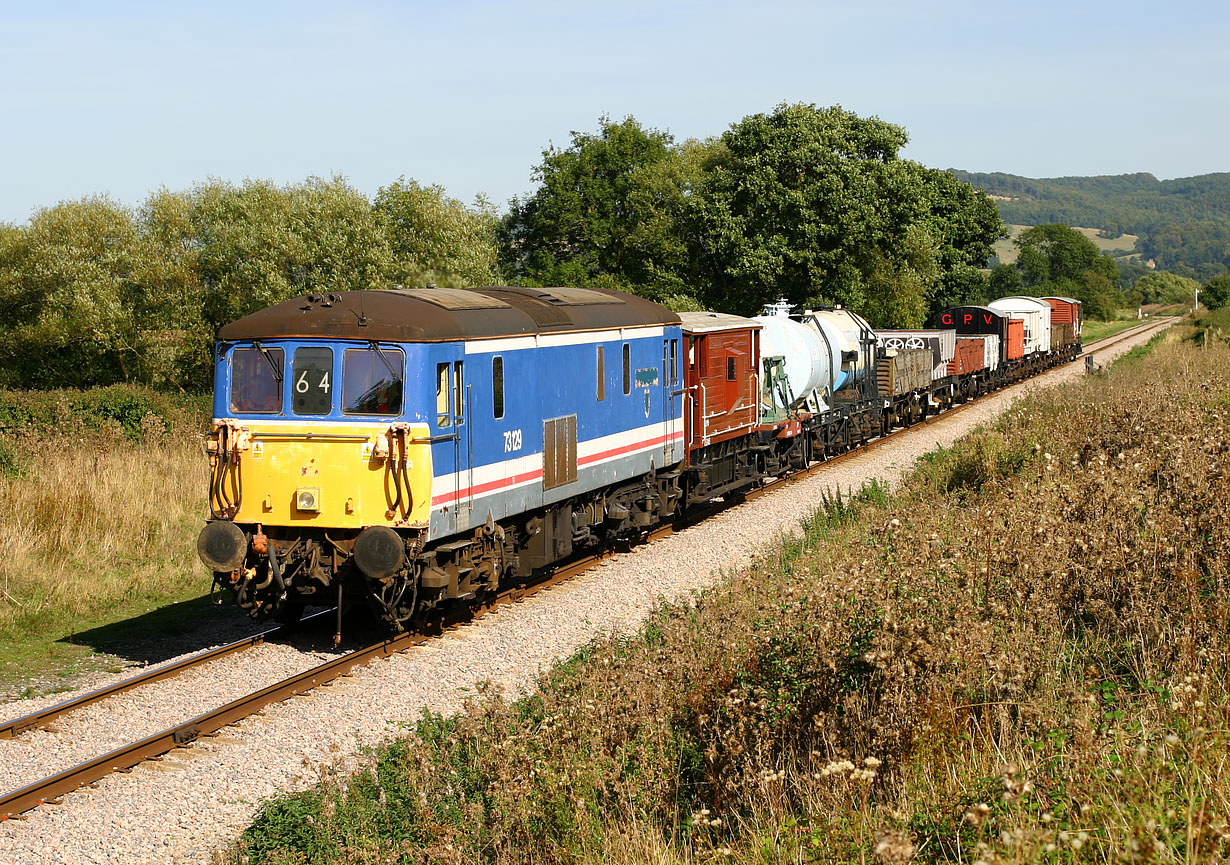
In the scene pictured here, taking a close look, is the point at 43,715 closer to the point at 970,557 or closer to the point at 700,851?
the point at 700,851

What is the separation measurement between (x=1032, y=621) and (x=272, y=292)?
3049 centimetres

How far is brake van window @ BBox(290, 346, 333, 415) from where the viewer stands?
11.6 m

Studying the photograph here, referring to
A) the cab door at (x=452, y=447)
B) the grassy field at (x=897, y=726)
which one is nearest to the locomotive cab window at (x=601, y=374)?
the cab door at (x=452, y=447)

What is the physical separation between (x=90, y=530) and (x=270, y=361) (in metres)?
6.36

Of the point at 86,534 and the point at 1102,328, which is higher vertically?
the point at 1102,328

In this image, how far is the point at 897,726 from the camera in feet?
21.5

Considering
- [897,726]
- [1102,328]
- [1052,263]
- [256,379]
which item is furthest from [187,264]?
[1052,263]

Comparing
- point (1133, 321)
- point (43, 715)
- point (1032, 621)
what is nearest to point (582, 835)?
point (1032, 621)

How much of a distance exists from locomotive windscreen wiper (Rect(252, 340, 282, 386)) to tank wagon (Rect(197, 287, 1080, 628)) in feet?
0.08

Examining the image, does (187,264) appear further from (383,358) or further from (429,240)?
(383,358)

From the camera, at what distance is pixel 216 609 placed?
1439 centimetres

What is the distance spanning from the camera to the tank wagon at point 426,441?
1138cm

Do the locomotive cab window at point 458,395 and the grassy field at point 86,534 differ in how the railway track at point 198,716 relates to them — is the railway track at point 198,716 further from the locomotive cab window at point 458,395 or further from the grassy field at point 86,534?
the locomotive cab window at point 458,395

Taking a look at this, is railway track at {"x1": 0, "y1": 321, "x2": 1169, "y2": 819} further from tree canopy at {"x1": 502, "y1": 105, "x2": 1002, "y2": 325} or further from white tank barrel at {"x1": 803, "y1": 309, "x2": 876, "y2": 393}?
tree canopy at {"x1": 502, "y1": 105, "x2": 1002, "y2": 325}
